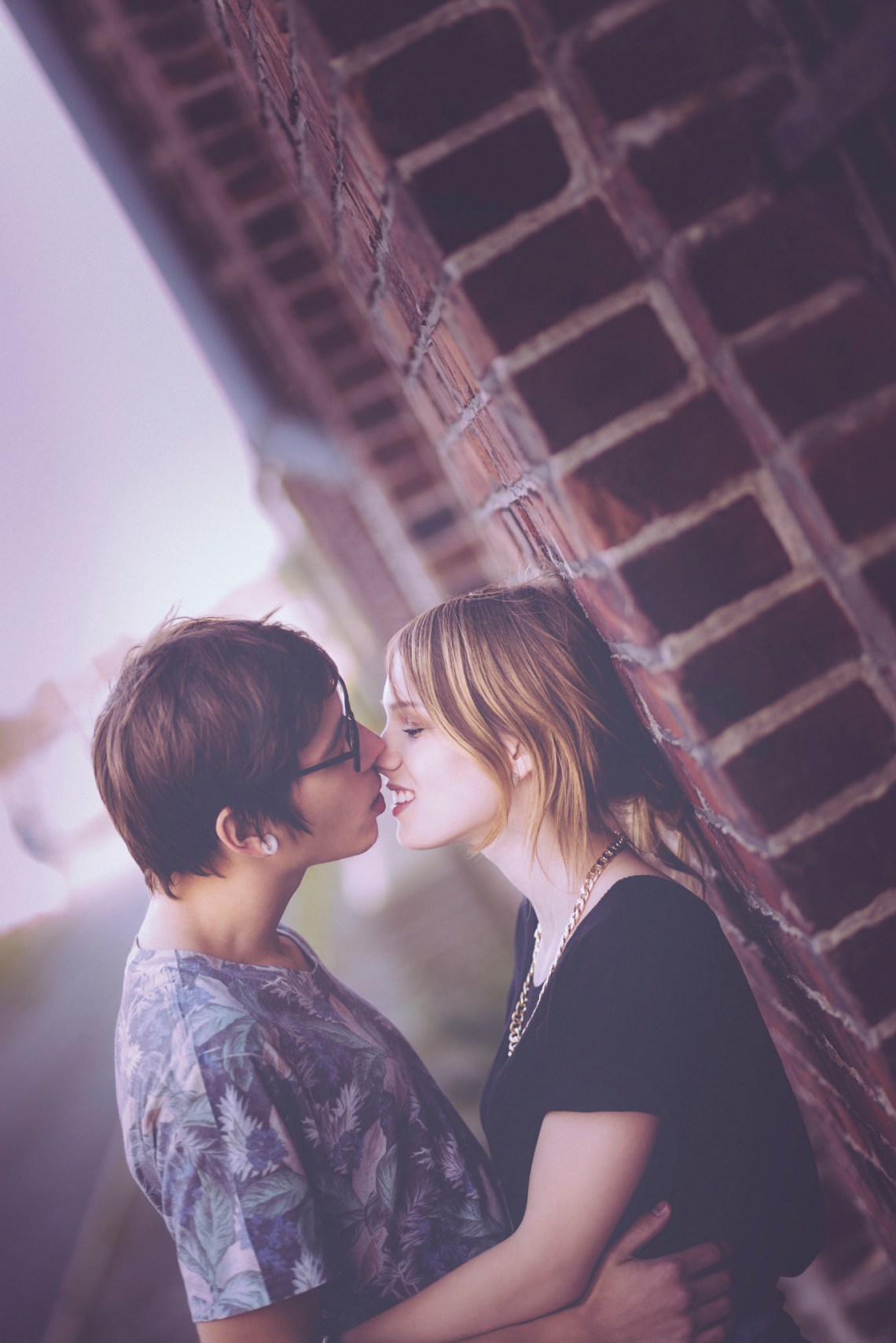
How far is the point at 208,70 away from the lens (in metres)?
2.14

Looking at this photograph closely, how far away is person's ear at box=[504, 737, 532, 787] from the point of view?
109cm

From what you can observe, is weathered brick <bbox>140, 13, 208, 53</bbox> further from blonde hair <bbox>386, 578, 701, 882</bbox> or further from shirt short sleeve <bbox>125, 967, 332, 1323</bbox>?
shirt short sleeve <bbox>125, 967, 332, 1323</bbox>

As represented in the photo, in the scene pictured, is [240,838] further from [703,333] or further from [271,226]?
[271,226]

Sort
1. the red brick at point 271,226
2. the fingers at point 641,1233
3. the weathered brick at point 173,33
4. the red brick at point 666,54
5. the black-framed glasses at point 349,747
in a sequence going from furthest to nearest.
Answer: the red brick at point 271,226 < the weathered brick at point 173,33 < the black-framed glasses at point 349,747 < the fingers at point 641,1233 < the red brick at point 666,54

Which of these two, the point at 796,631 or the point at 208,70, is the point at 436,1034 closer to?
the point at 796,631

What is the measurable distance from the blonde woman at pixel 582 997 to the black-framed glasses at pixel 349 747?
0.05 m

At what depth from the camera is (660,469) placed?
0.70m

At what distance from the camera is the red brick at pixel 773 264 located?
67 cm

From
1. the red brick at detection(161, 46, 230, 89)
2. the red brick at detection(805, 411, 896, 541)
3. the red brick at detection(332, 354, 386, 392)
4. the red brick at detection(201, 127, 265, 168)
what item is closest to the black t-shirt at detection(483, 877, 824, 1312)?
the red brick at detection(805, 411, 896, 541)

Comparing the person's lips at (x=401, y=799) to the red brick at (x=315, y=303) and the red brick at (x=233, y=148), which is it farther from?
the red brick at (x=233, y=148)

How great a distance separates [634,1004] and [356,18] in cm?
104

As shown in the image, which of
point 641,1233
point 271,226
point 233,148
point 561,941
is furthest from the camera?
point 271,226

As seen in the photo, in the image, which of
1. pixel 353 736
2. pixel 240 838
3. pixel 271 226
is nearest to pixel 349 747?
pixel 353 736

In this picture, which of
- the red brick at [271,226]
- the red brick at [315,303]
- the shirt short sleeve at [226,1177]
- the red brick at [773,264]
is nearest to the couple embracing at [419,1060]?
the shirt short sleeve at [226,1177]
